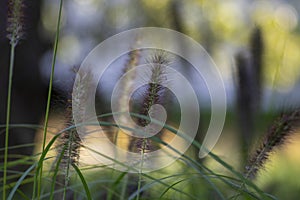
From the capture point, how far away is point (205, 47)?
1904 mm

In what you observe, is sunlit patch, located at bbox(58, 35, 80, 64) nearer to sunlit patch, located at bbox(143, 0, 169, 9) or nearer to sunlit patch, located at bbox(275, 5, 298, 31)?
sunlit patch, located at bbox(143, 0, 169, 9)

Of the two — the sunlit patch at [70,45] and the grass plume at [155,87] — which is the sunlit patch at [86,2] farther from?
the grass plume at [155,87]

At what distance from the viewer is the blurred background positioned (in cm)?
138

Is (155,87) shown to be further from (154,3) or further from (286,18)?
(154,3)

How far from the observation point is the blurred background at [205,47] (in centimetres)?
138

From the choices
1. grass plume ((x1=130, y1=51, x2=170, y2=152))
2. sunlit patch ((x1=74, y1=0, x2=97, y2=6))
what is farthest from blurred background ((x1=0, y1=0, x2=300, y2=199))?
grass plume ((x1=130, y1=51, x2=170, y2=152))

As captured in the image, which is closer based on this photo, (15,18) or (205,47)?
(15,18)

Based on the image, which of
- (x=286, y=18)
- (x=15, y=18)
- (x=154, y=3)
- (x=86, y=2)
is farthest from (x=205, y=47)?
(x=86, y=2)

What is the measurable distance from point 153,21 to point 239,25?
27.2 inches

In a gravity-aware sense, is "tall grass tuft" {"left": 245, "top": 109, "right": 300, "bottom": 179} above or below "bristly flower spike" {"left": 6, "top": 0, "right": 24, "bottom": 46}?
below

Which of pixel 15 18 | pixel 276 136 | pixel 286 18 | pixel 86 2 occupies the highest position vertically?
pixel 86 2

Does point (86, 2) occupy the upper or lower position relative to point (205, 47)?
upper

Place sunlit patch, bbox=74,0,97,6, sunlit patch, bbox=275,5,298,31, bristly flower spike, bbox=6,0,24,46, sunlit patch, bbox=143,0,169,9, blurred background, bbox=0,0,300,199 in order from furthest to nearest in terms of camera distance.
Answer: sunlit patch, bbox=74,0,97,6
sunlit patch, bbox=143,0,169,9
sunlit patch, bbox=275,5,298,31
blurred background, bbox=0,0,300,199
bristly flower spike, bbox=6,0,24,46

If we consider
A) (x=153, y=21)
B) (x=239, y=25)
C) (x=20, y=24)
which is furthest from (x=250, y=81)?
(x=239, y=25)
